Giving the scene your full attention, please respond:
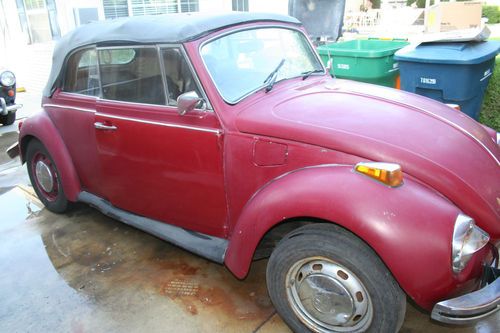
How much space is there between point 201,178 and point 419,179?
4.44 feet

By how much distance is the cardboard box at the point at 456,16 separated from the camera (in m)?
6.66

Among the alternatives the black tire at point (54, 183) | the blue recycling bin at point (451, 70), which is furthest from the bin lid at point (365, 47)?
the black tire at point (54, 183)

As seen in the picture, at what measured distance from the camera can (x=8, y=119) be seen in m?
7.78

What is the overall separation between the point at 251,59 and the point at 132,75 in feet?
3.00

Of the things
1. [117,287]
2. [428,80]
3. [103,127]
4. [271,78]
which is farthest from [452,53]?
[117,287]

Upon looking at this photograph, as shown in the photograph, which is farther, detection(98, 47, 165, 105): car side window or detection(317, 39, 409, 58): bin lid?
detection(317, 39, 409, 58): bin lid

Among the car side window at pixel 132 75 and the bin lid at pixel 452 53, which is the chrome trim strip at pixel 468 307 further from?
the bin lid at pixel 452 53

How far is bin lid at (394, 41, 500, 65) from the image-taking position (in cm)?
434

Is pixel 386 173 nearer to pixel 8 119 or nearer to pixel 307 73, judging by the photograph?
pixel 307 73

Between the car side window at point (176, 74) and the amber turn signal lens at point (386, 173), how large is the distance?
1231 millimetres

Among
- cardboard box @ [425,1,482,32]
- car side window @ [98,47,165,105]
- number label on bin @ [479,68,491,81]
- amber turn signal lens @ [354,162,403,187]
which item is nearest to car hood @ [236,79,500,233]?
amber turn signal lens @ [354,162,403,187]

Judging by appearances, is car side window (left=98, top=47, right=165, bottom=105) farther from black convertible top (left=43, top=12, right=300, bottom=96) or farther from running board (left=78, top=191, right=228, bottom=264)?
running board (left=78, top=191, right=228, bottom=264)

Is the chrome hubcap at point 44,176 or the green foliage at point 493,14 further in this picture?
the green foliage at point 493,14

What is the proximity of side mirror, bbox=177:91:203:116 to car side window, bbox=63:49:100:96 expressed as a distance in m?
1.18
